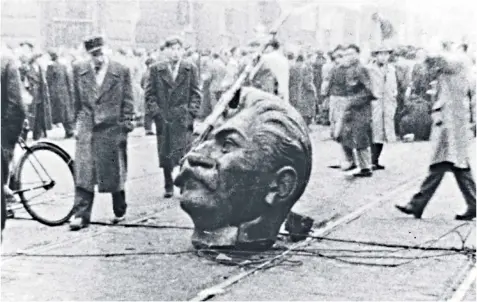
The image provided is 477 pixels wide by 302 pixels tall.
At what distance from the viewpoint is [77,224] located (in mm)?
8922

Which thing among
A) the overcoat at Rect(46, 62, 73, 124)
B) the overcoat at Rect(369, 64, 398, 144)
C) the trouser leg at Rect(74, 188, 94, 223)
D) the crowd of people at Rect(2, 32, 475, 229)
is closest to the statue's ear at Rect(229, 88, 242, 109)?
the crowd of people at Rect(2, 32, 475, 229)

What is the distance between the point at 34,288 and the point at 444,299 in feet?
8.61

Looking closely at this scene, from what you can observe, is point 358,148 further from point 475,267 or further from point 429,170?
point 475,267

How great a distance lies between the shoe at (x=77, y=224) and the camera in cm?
889

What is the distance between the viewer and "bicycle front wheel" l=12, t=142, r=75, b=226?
8.78 metres

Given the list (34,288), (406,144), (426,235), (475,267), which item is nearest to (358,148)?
(406,144)

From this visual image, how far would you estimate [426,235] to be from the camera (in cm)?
870

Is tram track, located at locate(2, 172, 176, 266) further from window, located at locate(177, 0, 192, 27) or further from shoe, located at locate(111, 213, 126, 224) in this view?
window, located at locate(177, 0, 192, 27)

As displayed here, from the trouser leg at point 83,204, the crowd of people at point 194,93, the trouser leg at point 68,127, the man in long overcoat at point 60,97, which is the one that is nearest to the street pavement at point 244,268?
the trouser leg at point 83,204

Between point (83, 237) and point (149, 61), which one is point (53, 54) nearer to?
point (149, 61)

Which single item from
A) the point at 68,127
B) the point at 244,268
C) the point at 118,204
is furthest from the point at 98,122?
the point at 68,127

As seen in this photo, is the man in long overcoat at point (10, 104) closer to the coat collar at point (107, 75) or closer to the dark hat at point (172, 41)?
the coat collar at point (107, 75)

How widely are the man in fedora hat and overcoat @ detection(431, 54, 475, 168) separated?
2.53 meters

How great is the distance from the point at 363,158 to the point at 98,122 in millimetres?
4288
